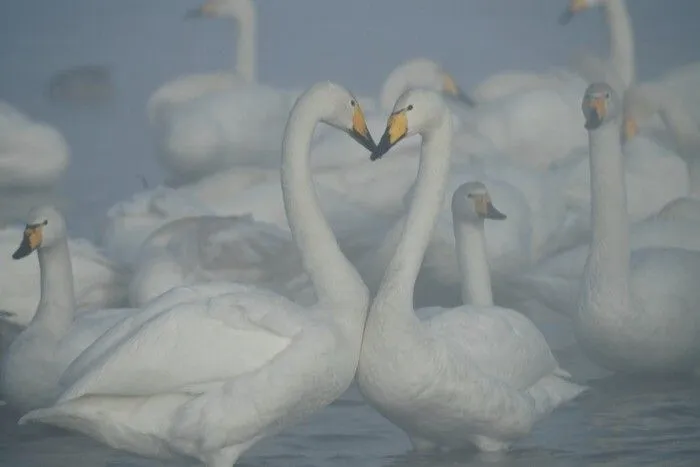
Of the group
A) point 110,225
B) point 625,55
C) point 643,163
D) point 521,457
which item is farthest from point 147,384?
point 625,55

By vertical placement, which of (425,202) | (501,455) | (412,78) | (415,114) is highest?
(412,78)

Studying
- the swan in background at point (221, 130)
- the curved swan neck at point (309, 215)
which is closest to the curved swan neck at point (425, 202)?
the curved swan neck at point (309, 215)

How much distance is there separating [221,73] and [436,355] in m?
4.53

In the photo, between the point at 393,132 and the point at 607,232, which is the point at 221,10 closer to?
the point at 607,232

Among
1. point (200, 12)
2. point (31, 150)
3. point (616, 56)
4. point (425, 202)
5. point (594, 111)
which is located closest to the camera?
point (425, 202)

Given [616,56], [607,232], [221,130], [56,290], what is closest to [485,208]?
[607,232]

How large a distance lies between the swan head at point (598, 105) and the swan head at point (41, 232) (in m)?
2.06

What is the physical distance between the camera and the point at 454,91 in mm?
9547

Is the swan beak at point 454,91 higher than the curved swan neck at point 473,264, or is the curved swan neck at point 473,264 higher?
the swan beak at point 454,91

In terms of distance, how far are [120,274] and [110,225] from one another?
626mm

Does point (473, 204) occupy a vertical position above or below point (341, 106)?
below

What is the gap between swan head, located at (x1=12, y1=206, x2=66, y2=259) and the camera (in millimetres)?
6215

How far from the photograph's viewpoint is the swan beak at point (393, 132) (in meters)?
5.11

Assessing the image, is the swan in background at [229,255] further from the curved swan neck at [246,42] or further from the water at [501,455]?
the curved swan neck at [246,42]
